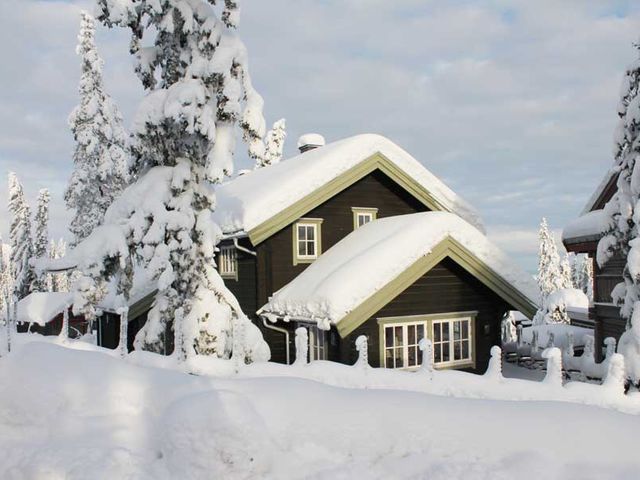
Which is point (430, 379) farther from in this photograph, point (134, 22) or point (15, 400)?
point (134, 22)

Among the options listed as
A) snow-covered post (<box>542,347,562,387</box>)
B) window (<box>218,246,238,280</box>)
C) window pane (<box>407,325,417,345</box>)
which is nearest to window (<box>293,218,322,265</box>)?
window (<box>218,246,238,280</box>)

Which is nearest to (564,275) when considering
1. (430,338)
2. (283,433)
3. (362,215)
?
(362,215)

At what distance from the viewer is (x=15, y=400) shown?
7969mm

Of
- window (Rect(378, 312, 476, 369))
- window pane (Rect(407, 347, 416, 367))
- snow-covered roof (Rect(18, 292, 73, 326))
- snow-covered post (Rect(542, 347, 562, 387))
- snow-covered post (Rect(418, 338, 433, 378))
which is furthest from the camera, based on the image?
snow-covered roof (Rect(18, 292, 73, 326))

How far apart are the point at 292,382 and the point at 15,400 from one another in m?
4.11

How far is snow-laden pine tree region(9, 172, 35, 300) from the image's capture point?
47656 millimetres

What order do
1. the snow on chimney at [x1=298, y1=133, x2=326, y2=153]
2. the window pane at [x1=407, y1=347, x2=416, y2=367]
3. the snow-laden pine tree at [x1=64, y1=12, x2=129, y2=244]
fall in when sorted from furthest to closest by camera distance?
the snow-laden pine tree at [x1=64, y1=12, x2=129, y2=244], the snow on chimney at [x1=298, y1=133, x2=326, y2=153], the window pane at [x1=407, y1=347, x2=416, y2=367]

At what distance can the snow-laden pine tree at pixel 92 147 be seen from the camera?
→ 31438mm

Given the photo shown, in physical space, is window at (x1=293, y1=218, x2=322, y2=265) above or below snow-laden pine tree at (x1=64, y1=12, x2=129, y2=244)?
below

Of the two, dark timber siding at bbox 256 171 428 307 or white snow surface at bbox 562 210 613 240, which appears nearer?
dark timber siding at bbox 256 171 428 307

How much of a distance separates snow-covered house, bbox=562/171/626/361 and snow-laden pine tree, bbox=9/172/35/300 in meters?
43.9

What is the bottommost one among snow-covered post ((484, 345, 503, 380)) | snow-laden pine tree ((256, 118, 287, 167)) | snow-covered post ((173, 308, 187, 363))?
snow-covered post ((484, 345, 503, 380))

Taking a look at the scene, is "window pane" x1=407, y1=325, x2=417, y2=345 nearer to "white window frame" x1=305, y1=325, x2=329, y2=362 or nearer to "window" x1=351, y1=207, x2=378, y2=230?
"white window frame" x1=305, y1=325, x2=329, y2=362

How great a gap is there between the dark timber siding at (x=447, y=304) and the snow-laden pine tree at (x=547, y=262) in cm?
4590
